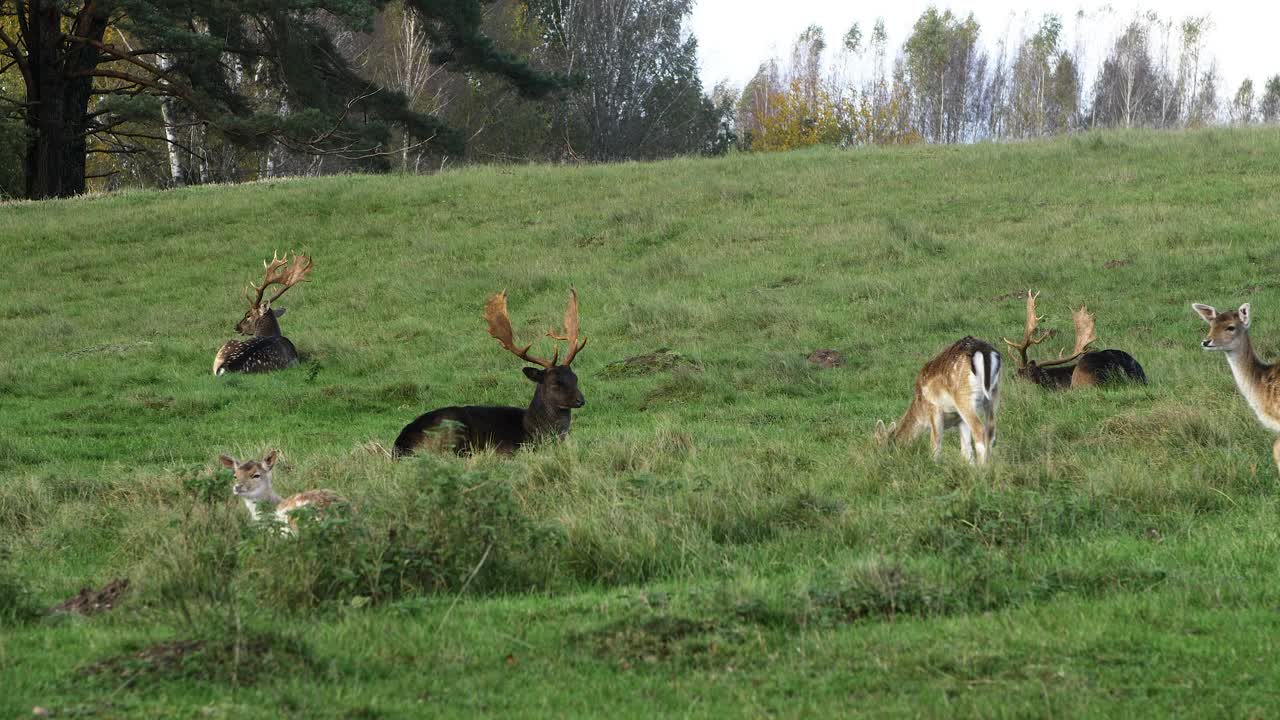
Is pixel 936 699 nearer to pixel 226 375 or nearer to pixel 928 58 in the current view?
pixel 226 375

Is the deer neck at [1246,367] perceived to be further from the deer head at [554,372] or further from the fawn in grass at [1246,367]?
the deer head at [554,372]

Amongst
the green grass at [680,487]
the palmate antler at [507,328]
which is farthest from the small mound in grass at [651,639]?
the palmate antler at [507,328]

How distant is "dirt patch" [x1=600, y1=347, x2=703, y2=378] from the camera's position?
13961 mm

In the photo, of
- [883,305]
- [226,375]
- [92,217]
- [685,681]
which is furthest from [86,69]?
[685,681]

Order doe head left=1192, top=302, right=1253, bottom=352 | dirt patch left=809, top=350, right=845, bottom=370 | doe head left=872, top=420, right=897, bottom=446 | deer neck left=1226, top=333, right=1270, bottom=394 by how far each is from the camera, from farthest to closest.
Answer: dirt patch left=809, top=350, right=845, bottom=370 < doe head left=872, top=420, right=897, bottom=446 < doe head left=1192, top=302, right=1253, bottom=352 < deer neck left=1226, top=333, right=1270, bottom=394

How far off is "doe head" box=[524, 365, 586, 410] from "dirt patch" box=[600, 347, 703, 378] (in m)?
3.04

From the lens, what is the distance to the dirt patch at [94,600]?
559 centimetres

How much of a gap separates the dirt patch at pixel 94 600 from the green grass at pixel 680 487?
151 mm

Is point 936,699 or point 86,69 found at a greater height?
point 86,69

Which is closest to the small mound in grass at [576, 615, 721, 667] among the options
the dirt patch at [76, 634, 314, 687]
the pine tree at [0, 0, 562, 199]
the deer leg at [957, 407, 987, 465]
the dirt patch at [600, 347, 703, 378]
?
the dirt patch at [76, 634, 314, 687]

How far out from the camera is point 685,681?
4422mm

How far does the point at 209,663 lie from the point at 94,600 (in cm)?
156

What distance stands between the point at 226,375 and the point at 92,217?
12.4 meters

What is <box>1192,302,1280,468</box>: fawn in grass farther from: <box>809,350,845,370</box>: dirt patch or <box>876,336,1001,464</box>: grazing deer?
<box>809,350,845,370</box>: dirt patch
